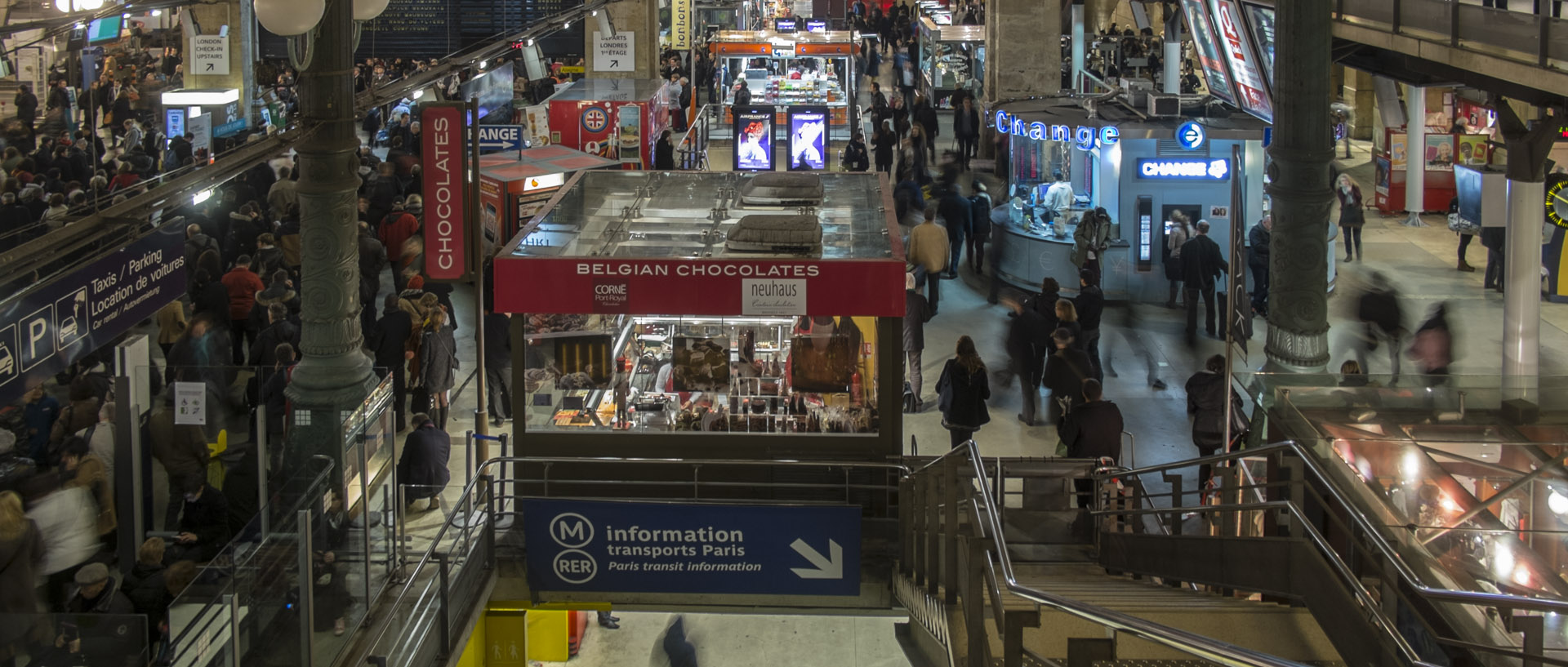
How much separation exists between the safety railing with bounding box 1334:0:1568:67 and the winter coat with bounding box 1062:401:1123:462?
3.99m

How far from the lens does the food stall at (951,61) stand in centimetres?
3497

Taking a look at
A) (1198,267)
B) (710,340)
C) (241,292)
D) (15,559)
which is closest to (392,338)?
(241,292)

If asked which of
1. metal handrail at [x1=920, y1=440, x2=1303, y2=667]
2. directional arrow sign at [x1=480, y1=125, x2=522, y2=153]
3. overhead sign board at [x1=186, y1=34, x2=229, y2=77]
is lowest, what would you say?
→ metal handrail at [x1=920, y1=440, x2=1303, y2=667]

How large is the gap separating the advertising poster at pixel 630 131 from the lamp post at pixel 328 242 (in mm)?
14322

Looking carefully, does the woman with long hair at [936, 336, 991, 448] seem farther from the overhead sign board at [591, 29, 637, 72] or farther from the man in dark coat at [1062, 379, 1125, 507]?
the overhead sign board at [591, 29, 637, 72]

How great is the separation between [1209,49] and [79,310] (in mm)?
12070

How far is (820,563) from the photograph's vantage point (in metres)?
9.66

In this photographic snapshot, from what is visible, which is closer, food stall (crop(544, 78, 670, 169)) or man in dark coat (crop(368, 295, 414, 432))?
man in dark coat (crop(368, 295, 414, 432))

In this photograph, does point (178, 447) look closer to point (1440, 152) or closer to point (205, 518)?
point (205, 518)

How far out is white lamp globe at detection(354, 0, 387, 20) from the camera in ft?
31.6

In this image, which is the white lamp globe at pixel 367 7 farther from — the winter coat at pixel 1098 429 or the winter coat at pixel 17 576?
the winter coat at pixel 1098 429

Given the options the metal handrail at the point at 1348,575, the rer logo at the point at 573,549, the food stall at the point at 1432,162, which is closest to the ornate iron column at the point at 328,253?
the rer logo at the point at 573,549

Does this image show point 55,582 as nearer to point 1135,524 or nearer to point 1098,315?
point 1135,524

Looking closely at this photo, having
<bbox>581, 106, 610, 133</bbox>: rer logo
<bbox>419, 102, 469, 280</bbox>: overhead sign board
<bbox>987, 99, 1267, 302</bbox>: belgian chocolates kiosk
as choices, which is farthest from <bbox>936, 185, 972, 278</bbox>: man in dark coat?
<bbox>419, 102, 469, 280</bbox>: overhead sign board
